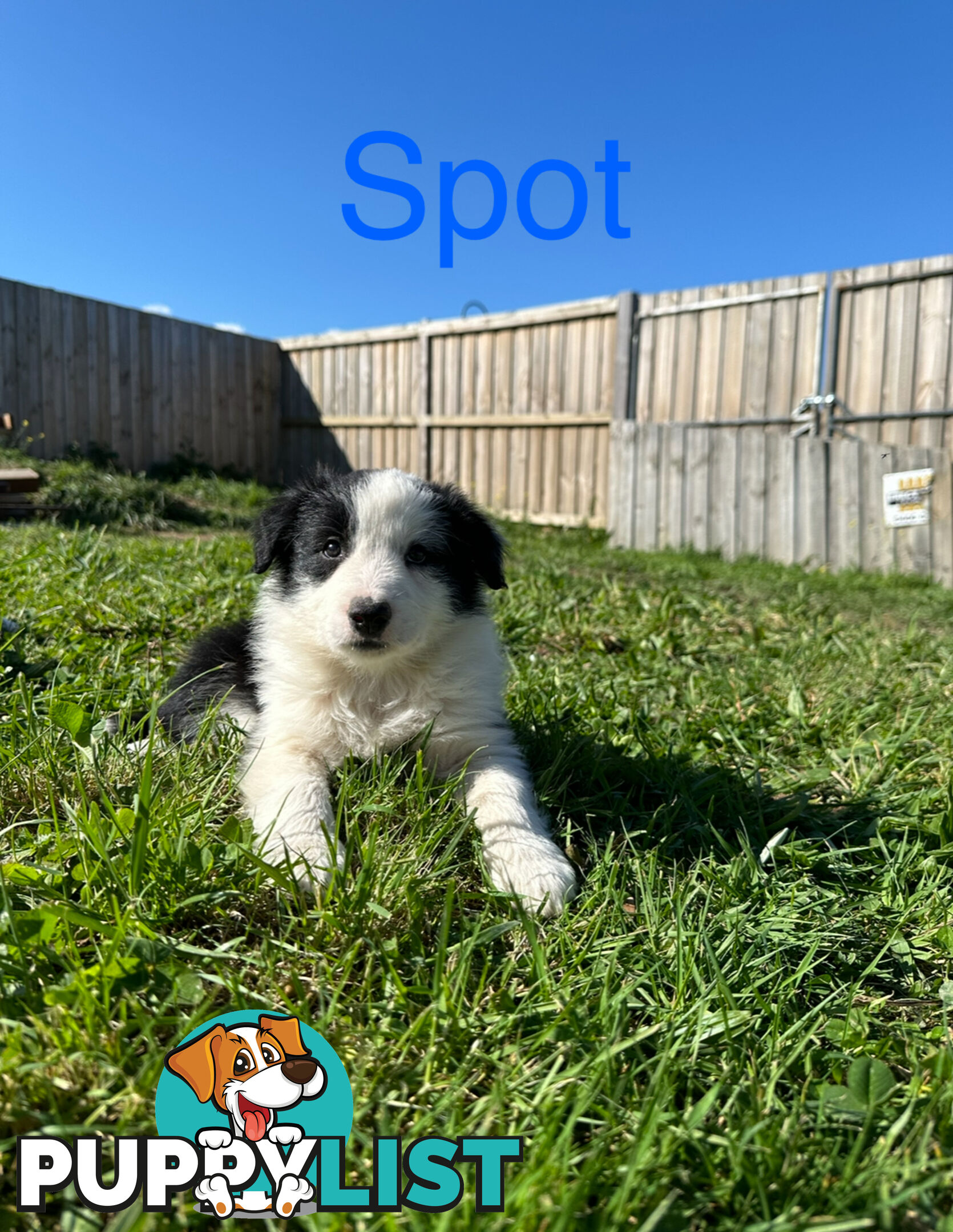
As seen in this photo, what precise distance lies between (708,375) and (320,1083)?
10873 mm

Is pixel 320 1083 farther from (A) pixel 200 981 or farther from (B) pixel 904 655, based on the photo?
(B) pixel 904 655

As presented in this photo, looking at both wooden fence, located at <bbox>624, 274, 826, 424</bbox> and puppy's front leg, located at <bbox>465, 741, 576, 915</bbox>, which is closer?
puppy's front leg, located at <bbox>465, 741, 576, 915</bbox>

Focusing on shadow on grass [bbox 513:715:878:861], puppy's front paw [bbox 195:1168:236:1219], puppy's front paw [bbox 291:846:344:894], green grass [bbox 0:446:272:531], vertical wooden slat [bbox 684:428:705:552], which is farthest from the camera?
vertical wooden slat [bbox 684:428:705:552]

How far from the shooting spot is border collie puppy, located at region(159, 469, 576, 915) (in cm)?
192

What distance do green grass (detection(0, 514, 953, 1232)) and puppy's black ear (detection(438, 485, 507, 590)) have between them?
60 centimetres

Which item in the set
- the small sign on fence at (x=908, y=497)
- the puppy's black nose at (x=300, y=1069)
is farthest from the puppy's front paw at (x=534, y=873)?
the small sign on fence at (x=908, y=497)

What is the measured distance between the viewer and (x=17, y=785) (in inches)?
75.0

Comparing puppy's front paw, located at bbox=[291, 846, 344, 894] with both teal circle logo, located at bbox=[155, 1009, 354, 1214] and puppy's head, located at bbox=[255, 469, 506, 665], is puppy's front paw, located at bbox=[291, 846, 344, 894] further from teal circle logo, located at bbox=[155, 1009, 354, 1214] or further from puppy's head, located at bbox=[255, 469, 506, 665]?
puppy's head, located at bbox=[255, 469, 506, 665]

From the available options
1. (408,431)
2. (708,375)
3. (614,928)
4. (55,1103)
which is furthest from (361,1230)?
(408,431)

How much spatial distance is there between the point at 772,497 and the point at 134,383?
1037cm

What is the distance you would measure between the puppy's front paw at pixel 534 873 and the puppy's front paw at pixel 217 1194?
751 millimetres

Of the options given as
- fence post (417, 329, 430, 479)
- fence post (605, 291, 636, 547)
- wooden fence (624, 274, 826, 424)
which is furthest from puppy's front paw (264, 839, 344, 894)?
fence post (417, 329, 430, 479)

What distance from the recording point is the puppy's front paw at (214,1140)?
1.11 m

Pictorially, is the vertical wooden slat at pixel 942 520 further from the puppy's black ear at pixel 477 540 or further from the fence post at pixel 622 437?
the puppy's black ear at pixel 477 540
